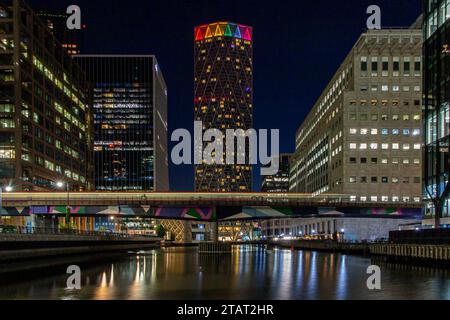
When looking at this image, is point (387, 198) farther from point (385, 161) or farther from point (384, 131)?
point (384, 131)

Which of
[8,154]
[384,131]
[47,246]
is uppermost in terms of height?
[384,131]

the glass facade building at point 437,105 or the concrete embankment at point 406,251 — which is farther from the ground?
the glass facade building at point 437,105

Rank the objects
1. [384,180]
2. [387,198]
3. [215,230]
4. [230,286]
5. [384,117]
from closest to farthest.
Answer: [230,286], [215,230], [387,198], [384,180], [384,117]

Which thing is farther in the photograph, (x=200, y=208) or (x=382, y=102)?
(x=382, y=102)

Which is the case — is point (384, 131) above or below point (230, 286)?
above

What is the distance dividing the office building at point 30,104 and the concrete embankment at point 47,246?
4763 centimetres

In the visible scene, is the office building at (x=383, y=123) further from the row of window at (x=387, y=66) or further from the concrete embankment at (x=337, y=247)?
the concrete embankment at (x=337, y=247)

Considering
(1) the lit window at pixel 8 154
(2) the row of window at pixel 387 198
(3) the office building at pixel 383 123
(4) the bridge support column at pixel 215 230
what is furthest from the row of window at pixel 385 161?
(1) the lit window at pixel 8 154

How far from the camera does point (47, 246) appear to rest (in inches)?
2478

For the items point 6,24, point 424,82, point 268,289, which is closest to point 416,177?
point 424,82

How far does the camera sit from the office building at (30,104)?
5453 inches

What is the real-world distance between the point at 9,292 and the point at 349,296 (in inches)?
707

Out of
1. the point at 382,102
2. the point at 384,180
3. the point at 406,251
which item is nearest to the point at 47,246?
the point at 406,251

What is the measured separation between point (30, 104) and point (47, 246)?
91.9 metres
